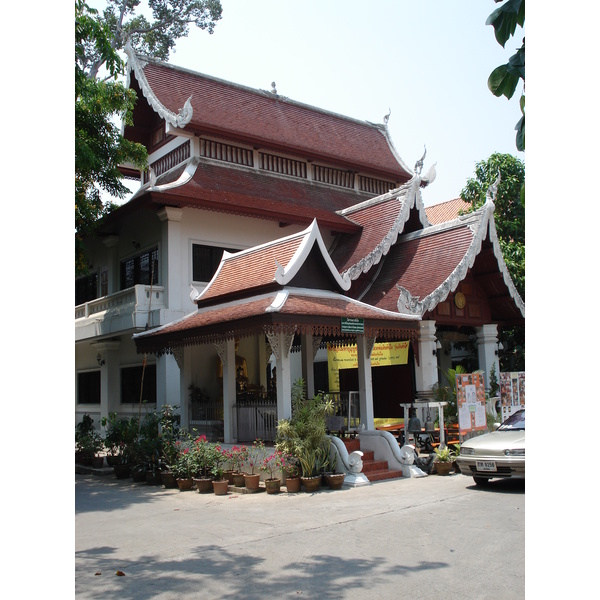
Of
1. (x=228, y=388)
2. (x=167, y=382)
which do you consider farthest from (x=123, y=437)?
(x=228, y=388)

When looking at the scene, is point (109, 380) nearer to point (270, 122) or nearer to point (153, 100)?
point (153, 100)

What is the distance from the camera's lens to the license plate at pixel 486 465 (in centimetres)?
1021

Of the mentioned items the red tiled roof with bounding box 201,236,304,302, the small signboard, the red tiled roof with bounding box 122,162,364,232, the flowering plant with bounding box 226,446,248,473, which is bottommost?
the flowering plant with bounding box 226,446,248,473

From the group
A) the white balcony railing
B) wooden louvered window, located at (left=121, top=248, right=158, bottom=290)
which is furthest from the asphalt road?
wooden louvered window, located at (left=121, top=248, right=158, bottom=290)

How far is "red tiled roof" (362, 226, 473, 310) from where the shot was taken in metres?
16.0

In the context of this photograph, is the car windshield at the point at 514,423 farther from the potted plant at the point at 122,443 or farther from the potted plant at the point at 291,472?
the potted plant at the point at 122,443

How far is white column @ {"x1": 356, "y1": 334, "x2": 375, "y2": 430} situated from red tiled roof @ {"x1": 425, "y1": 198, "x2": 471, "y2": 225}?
2151 cm

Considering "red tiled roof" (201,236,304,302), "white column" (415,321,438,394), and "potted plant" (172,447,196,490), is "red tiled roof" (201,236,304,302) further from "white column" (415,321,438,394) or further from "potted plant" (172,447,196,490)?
"white column" (415,321,438,394)

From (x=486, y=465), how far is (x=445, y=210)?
1022 inches

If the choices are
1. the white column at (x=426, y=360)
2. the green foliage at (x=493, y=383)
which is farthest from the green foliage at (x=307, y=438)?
the green foliage at (x=493, y=383)

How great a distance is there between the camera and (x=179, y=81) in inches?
771

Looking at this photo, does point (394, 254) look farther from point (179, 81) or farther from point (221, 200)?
point (179, 81)

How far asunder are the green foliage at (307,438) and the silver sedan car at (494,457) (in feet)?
7.11

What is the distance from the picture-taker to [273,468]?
36.8 feet
